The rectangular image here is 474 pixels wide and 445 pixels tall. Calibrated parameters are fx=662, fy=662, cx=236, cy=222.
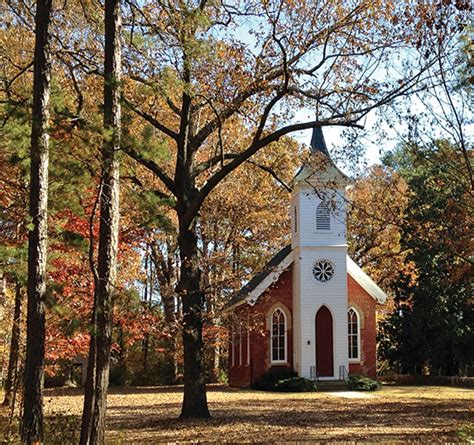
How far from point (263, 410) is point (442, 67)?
9.80 m

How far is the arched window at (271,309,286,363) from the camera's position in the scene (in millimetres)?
26891

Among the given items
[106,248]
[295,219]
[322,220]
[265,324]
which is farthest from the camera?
[295,219]

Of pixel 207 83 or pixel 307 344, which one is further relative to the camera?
pixel 307 344

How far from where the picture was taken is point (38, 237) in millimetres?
9734

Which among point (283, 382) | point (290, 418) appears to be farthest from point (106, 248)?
point (283, 382)

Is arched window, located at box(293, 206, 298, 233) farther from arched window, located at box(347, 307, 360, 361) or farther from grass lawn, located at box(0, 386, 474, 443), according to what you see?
grass lawn, located at box(0, 386, 474, 443)

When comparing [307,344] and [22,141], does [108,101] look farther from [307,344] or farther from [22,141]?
[307,344]

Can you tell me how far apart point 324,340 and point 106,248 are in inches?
730

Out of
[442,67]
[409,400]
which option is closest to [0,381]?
[409,400]

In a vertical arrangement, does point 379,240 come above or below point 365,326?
above

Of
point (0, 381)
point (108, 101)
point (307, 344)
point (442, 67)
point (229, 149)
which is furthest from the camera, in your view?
point (307, 344)

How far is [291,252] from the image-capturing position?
27.3 meters

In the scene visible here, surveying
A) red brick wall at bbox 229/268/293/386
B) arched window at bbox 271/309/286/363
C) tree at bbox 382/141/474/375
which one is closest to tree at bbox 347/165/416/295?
tree at bbox 382/141/474/375

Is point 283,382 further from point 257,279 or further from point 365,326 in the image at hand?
point 257,279
